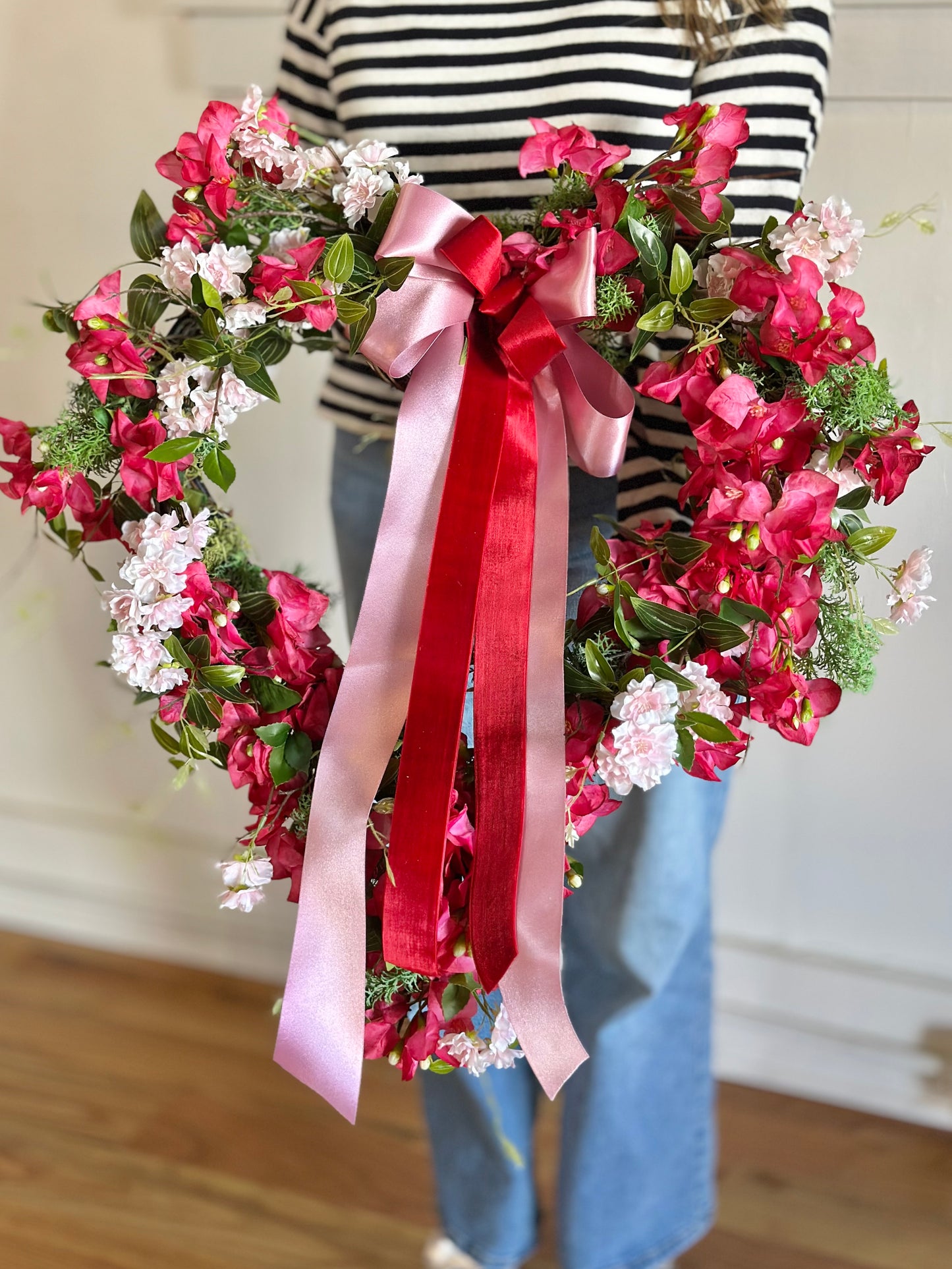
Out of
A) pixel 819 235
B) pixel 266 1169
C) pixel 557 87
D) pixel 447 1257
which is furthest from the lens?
pixel 266 1169

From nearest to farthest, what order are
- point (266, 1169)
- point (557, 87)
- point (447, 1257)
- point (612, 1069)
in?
1. point (557, 87)
2. point (612, 1069)
3. point (447, 1257)
4. point (266, 1169)

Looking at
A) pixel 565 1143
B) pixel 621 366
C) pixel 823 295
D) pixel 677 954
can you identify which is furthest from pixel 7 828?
pixel 823 295

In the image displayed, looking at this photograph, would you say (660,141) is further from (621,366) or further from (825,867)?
(825,867)

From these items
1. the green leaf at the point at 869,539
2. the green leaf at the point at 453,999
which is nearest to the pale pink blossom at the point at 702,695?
the green leaf at the point at 869,539

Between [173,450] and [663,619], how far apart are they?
0.30 metres

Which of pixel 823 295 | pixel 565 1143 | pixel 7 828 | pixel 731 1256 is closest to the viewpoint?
pixel 823 295

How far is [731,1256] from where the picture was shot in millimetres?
1067

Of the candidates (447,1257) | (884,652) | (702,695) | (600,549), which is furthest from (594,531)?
(447,1257)

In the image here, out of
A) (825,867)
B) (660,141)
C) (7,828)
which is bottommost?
(7,828)

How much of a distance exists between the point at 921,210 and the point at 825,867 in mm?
667

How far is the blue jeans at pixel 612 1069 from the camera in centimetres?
83

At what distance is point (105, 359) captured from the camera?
0.63 metres

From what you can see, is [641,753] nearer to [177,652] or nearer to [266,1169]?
[177,652]

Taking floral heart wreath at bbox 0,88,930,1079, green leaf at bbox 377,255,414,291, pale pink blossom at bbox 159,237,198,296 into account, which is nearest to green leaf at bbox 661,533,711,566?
floral heart wreath at bbox 0,88,930,1079
